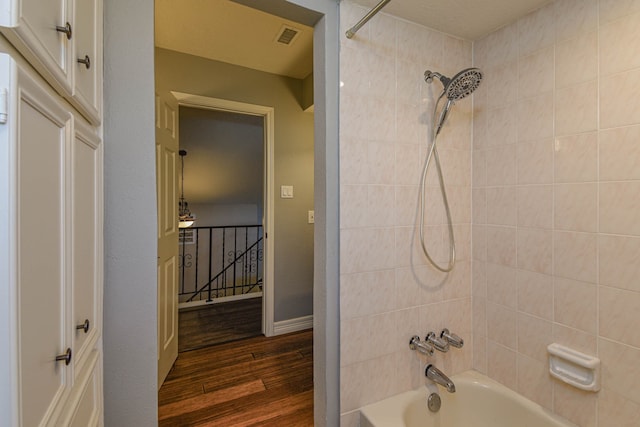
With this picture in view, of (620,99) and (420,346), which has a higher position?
(620,99)

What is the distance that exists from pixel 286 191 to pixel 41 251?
227 centimetres

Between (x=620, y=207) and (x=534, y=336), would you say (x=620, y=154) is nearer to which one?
(x=620, y=207)

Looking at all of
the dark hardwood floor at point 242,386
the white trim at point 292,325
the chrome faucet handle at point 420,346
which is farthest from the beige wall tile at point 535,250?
the white trim at point 292,325

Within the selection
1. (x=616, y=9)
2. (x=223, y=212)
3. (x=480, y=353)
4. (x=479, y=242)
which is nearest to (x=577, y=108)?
(x=616, y=9)

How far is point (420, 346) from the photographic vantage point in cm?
151

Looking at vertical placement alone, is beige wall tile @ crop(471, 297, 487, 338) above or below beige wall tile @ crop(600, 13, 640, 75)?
below

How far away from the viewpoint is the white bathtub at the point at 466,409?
1.34m

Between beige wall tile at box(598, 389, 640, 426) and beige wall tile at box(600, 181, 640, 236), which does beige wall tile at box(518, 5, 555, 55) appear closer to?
beige wall tile at box(600, 181, 640, 236)

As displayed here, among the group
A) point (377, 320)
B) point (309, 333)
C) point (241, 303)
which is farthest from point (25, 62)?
point (241, 303)

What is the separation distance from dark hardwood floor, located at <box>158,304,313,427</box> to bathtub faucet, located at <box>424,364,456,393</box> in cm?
77

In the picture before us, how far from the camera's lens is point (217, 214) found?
5848mm

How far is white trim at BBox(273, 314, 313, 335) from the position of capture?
284cm

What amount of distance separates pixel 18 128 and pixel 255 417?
1.87 metres

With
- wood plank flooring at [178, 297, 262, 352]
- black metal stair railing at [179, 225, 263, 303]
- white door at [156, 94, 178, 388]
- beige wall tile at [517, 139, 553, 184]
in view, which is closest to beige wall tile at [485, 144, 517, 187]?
beige wall tile at [517, 139, 553, 184]
